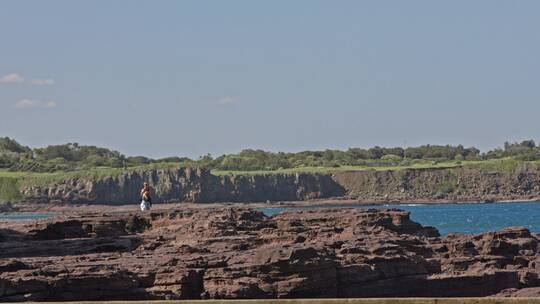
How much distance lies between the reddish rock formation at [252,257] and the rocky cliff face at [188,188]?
12814 cm

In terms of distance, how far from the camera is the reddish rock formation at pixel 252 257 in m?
29.8

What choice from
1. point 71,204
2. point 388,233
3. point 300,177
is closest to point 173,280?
point 388,233

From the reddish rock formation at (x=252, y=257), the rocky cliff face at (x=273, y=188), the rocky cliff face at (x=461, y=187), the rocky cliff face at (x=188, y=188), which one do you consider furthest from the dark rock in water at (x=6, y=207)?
the reddish rock formation at (x=252, y=257)

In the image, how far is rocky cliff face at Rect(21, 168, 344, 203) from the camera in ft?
577

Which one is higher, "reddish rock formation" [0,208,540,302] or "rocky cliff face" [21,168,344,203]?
"rocky cliff face" [21,168,344,203]

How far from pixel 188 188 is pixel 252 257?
14840 centimetres

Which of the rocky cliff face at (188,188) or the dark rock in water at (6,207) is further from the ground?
the rocky cliff face at (188,188)

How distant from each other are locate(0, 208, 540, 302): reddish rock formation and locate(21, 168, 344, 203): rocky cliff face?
12814 centimetres

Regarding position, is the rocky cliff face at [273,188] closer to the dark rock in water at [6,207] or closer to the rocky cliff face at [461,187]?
the rocky cliff face at [461,187]

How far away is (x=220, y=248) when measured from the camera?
35.2 m

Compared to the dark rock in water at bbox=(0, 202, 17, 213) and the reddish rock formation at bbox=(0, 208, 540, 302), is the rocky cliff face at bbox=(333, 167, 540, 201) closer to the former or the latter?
the dark rock in water at bbox=(0, 202, 17, 213)

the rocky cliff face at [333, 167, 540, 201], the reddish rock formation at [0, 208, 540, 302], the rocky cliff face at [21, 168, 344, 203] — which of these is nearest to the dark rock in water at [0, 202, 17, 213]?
the rocky cliff face at [21, 168, 344, 203]

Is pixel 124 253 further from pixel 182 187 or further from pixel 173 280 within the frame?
pixel 182 187

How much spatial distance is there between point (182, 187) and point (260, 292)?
14955 centimetres
